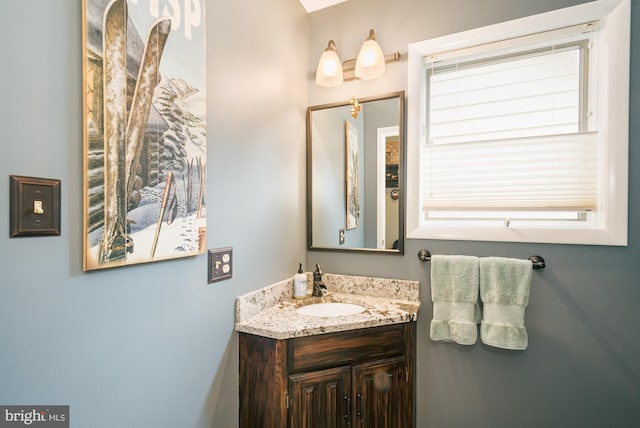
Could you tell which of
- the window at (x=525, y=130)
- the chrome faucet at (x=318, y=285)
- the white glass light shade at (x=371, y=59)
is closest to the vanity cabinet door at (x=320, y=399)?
the chrome faucet at (x=318, y=285)

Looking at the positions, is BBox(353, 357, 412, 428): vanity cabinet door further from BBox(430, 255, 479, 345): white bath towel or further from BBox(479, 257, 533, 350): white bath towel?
BBox(479, 257, 533, 350): white bath towel

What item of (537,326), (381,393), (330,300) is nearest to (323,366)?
(381,393)

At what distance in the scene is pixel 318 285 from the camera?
6.25 ft

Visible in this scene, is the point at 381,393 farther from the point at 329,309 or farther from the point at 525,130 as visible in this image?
the point at 525,130

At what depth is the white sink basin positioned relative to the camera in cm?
175

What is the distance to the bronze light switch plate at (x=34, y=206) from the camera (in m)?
0.78

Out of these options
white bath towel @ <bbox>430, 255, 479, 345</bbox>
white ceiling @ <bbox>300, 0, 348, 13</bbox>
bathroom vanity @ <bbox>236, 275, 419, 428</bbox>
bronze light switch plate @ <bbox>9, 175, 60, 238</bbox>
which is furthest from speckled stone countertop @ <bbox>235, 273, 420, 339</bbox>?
white ceiling @ <bbox>300, 0, 348, 13</bbox>

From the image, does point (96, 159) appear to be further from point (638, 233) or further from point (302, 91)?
point (638, 233)

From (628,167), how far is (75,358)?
2165 mm

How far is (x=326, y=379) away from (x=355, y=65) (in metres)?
1.66

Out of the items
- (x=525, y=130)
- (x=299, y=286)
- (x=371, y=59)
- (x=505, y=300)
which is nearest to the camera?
(x=505, y=300)

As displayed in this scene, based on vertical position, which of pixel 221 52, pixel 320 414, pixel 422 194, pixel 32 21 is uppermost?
pixel 221 52

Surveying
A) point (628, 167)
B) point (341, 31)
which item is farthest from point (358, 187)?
point (628, 167)

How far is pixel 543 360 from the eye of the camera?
155cm
